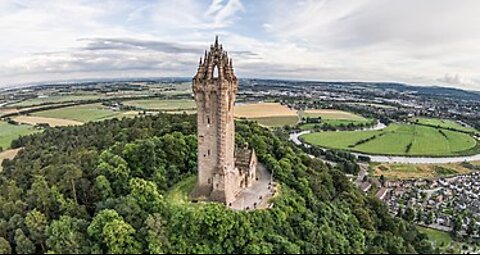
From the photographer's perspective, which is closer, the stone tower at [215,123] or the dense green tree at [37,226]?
the dense green tree at [37,226]

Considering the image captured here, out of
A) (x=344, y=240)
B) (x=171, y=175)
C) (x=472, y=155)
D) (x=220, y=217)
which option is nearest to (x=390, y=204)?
(x=344, y=240)

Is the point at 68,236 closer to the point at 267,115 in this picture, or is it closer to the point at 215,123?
the point at 215,123

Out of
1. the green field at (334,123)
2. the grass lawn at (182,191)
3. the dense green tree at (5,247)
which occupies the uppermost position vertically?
the grass lawn at (182,191)

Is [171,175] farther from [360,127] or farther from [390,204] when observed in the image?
[360,127]

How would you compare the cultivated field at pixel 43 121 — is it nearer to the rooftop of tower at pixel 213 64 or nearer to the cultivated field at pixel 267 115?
the cultivated field at pixel 267 115

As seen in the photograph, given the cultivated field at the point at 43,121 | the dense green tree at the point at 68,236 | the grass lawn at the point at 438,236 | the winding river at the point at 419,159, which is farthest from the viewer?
the winding river at the point at 419,159

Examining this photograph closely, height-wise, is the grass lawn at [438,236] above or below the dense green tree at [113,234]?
below

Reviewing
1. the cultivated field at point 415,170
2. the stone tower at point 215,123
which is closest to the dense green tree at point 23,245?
the stone tower at point 215,123

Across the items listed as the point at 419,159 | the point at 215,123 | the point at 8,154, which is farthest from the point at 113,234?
the point at 419,159

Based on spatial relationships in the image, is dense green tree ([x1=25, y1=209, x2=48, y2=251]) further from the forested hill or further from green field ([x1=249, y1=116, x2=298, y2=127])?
green field ([x1=249, y1=116, x2=298, y2=127])

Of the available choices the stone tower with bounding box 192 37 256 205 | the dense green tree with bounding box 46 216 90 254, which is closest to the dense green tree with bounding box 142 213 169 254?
the dense green tree with bounding box 46 216 90 254
